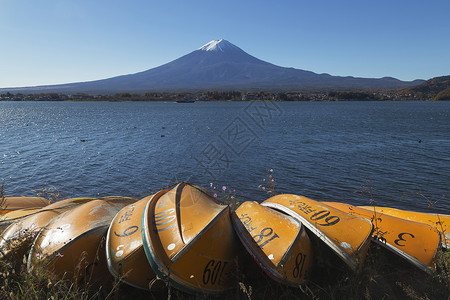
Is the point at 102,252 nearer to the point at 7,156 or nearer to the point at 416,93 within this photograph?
the point at 7,156

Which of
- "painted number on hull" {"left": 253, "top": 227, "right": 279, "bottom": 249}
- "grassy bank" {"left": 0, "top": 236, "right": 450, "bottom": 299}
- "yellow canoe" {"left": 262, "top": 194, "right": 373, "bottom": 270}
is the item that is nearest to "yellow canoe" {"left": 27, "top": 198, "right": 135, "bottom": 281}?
"grassy bank" {"left": 0, "top": 236, "right": 450, "bottom": 299}

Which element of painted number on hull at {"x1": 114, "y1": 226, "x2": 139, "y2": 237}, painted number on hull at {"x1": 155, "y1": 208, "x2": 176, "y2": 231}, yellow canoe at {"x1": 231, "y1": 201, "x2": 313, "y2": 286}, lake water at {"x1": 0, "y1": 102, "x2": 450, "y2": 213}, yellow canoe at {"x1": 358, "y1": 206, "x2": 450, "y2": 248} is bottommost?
lake water at {"x1": 0, "y1": 102, "x2": 450, "y2": 213}

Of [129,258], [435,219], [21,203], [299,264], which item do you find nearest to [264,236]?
[299,264]

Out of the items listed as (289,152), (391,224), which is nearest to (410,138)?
(289,152)

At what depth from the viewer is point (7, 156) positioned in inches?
898

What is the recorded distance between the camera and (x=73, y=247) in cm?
466

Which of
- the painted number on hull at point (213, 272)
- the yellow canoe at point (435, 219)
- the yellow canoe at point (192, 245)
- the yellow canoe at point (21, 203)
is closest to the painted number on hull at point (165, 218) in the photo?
the yellow canoe at point (192, 245)

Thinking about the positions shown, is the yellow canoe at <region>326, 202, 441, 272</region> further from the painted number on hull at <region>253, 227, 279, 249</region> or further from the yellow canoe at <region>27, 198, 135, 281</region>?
the yellow canoe at <region>27, 198, 135, 281</region>

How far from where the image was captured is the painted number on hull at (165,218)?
479cm

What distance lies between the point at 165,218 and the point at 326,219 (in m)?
2.81

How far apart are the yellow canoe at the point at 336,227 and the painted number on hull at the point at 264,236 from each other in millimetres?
667

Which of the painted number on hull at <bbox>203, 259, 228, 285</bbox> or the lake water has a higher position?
the painted number on hull at <bbox>203, 259, 228, 285</bbox>

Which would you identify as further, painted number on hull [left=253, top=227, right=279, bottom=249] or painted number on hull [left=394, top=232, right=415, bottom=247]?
painted number on hull [left=394, top=232, right=415, bottom=247]

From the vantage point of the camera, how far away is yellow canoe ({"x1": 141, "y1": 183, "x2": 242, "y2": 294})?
417 centimetres
